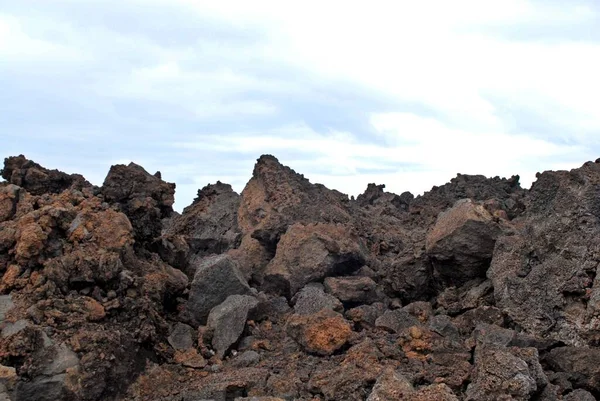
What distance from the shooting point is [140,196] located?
11484 millimetres

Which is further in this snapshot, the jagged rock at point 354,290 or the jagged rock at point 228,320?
the jagged rock at point 354,290

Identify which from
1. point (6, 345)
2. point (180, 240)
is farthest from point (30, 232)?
point (180, 240)

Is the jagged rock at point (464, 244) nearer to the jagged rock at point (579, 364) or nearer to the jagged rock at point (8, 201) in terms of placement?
the jagged rock at point (579, 364)

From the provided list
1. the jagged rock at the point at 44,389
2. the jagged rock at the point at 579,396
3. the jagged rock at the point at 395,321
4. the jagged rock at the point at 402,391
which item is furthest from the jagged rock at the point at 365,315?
the jagged rock at the point at 44,389

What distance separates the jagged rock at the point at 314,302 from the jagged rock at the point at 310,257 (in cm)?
52

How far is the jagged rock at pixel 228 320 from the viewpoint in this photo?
29.5 ft

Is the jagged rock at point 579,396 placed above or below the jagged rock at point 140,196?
below

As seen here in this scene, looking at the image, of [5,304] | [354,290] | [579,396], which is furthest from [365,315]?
[5,304]

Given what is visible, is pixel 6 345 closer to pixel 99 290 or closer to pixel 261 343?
pixel 99 290

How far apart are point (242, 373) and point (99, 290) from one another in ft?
7.89

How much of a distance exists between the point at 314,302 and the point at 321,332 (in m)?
1.62

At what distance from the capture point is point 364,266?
12070mm

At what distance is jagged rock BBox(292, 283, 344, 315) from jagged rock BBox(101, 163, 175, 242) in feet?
9.21

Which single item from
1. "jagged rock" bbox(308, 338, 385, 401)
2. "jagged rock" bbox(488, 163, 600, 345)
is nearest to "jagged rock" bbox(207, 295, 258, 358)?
"jagged rock" bbox(308, 338, 385, 401)
